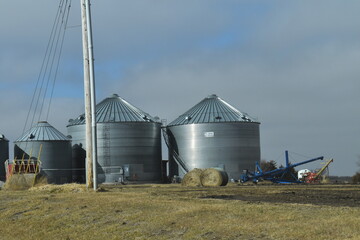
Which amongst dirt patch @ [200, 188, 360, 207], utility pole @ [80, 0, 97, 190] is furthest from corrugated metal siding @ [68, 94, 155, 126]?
dirt patch @ [200, 188, 360, 207]

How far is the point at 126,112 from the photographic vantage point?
74875 mm

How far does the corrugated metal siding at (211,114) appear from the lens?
7388 cm

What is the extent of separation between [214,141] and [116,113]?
13.2m

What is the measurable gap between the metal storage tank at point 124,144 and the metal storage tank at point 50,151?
11.0 feet

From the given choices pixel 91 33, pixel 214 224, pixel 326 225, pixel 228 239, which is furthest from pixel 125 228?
pixel 91 33

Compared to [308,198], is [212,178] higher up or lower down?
higher up

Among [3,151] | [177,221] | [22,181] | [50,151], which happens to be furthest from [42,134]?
[177,221]

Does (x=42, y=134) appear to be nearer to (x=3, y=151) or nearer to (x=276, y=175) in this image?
(x=3, y=151)

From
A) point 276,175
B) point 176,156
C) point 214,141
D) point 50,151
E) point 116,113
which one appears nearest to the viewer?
point 276,175

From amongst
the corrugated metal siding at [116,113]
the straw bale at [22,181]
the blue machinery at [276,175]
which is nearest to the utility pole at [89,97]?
the straw bale at [22,181]

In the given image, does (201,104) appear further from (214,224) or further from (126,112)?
(214,224)

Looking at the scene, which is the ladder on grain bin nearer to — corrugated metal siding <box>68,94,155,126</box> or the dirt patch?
corrugated metal siding <box>68,94,155,126</box>

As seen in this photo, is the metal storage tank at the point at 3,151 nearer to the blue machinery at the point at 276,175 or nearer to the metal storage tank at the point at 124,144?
the metal storage tank at the point at 124,144

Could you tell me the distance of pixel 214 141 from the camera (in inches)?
2830
